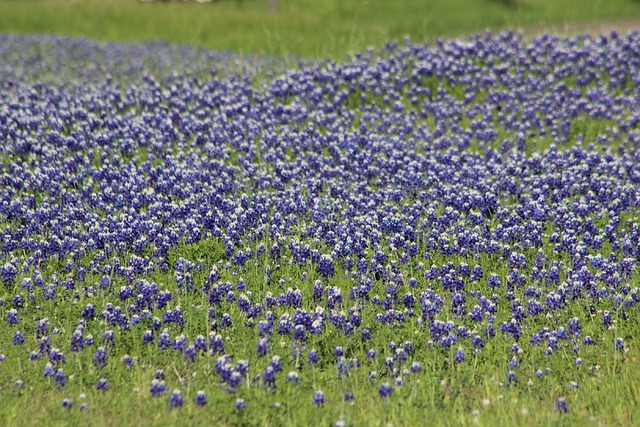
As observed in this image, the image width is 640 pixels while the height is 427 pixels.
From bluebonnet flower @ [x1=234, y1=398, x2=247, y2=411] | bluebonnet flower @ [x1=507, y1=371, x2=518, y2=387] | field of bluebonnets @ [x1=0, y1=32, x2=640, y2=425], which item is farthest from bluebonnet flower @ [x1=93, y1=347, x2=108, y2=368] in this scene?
bluebonnet flower @ [x1=507, y1=371, x2=518, y2=387]

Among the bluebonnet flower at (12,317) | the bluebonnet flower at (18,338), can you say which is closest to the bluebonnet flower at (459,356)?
the bluebonnet flower at (18,338)

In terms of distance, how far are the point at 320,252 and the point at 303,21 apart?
1206 cm

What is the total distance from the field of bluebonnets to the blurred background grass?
12.3 ft

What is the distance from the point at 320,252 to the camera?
7.09 m

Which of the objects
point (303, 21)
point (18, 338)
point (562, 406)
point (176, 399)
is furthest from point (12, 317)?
point (303, 21)

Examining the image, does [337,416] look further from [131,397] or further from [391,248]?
[391,248]

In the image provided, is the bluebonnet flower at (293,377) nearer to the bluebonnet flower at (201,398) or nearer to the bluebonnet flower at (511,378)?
the bluebonnet flower at (201,398)

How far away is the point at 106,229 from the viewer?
7.16 meters

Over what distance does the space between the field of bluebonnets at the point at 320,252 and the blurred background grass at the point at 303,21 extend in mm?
3742

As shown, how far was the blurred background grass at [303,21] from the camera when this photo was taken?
15.3 m

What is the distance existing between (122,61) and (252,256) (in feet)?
26.6

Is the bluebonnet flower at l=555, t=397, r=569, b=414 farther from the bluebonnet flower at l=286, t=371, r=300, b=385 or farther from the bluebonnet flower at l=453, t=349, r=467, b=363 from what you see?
the bluebonnet flower at l=286, t=371, r=300, b=385

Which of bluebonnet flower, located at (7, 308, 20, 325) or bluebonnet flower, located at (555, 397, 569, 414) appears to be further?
bluebonnet flower, located at (7, 308, 20, 325)

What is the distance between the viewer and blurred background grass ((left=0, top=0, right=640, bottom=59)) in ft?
50.1
